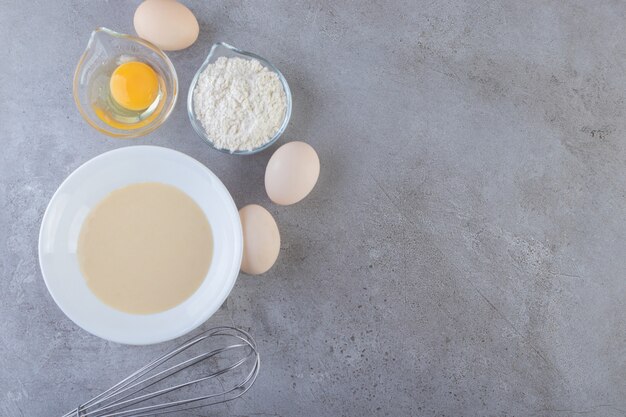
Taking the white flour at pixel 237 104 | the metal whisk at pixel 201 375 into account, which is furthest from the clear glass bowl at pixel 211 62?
the metal whisk at pixel 201 375

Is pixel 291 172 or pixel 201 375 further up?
pixel 291 172

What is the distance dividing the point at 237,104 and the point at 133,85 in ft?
0.77

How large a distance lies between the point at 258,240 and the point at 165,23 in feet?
1.74

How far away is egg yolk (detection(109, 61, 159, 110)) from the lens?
1.21 m

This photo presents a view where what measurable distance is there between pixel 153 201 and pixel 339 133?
1.54ft

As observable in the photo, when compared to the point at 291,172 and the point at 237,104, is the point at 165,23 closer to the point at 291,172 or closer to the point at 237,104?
the point at 237,104

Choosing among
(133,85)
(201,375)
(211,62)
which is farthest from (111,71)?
(201,375)

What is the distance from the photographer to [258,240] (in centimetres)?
121

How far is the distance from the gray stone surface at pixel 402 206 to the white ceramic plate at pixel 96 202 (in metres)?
0.12

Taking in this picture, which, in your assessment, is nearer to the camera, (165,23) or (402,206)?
(165,23)

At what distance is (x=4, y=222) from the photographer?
129 centimetres

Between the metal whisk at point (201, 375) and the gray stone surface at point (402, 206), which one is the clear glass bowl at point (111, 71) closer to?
the gray stone surface at point (402, 206)

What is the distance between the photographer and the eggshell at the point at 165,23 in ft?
3.99

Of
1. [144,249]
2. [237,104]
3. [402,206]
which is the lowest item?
[144,249]
